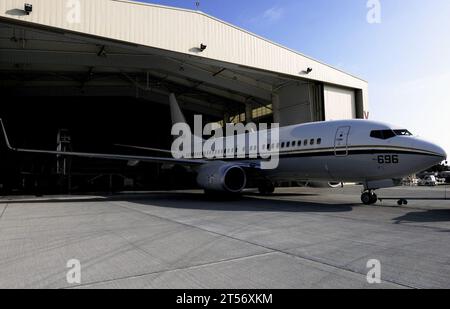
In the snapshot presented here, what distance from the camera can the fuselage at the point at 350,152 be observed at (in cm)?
1106

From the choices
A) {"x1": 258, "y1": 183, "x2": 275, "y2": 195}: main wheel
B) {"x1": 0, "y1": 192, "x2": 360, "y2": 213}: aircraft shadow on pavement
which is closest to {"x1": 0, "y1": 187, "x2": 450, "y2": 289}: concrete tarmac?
{"x1": 0, "y1": 192, "x2": 360, "y2": 213}: aircraft shadow on pavement

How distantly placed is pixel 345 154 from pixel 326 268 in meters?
8.83

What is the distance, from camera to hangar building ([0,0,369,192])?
16.4m

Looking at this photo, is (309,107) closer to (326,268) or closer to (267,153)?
(267,153)

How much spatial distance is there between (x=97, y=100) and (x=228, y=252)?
122ft

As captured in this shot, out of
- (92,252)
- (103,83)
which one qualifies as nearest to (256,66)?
(103,83)

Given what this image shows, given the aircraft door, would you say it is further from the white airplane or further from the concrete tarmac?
the concrete tarmac

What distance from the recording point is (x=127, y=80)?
29.1 m

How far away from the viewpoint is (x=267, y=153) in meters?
16.1

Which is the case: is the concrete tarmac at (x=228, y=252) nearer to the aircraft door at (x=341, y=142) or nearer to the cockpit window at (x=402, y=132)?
the cockpit window at (x=402, y=132)

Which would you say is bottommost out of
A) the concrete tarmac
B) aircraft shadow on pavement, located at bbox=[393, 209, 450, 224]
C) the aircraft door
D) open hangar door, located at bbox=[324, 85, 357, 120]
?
the concrete tarmac
